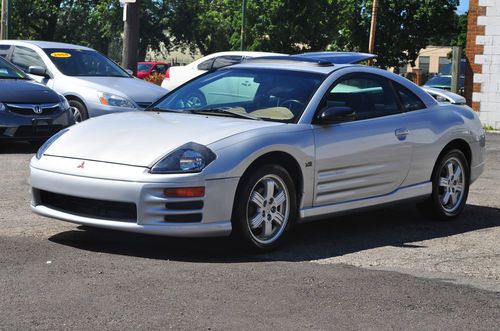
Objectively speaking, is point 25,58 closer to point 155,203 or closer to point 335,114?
point 335,114

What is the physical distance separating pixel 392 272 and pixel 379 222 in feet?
→ 7.28

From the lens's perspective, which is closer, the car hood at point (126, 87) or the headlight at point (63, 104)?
the headlight at point (63, 104)

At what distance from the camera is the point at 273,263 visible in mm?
6453

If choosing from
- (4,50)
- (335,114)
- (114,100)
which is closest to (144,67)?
(4,50)

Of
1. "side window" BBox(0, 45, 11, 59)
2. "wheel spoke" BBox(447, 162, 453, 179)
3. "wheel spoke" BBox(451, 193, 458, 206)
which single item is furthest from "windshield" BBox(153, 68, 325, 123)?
"side window" BBox(0, 45, 11, 59)

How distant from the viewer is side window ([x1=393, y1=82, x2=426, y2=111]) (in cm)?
828

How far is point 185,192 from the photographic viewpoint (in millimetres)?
6371

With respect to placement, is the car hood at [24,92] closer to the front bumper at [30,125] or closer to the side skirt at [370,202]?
the front bumper at [30,125]

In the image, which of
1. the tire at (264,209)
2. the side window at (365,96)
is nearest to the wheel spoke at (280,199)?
the tire at (264,209)

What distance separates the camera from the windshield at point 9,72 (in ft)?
44.1

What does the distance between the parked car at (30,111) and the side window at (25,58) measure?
6.29 feet

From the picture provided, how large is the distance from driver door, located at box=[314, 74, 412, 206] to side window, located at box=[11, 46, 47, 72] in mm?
8219

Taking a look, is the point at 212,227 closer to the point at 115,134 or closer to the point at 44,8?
the point at 115,134

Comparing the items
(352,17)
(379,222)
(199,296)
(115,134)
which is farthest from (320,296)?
(352,17)
